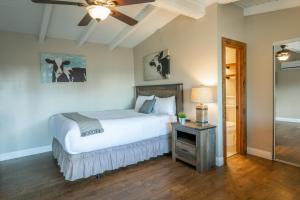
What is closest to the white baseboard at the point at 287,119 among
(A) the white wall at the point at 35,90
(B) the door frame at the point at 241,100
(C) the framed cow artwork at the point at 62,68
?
(B) the door frame at the point at 241,100

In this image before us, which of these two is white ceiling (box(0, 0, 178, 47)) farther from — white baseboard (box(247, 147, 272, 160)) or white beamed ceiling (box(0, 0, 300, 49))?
white baseboard (box(247, 147, 272, 160))

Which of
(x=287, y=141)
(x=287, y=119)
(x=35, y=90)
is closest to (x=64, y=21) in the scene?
(x=35, y=90)

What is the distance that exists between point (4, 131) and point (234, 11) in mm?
5010

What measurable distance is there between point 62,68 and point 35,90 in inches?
29.4

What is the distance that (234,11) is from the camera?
11.5ft

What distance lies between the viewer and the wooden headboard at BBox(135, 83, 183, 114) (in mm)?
3988

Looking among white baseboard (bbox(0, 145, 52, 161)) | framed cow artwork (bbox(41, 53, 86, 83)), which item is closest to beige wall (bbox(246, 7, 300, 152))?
framed cow artwork (bbox(41, 53, 86, 83))

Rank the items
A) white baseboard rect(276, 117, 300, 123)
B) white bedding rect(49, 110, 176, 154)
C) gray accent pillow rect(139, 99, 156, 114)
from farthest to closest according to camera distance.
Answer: gray accent pillow rect(139, 99, 156, 114) < white baseboard rect(276, 117, 300, 123) < white bedding rect(49, 110, 176, 154)

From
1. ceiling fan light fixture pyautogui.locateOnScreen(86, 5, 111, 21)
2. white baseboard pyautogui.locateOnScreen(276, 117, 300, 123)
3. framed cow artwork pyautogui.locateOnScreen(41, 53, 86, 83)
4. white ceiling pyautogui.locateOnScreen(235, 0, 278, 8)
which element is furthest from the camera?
framed cow artwork pyautogui.locateOnScreen(41, 53, 86, 83)

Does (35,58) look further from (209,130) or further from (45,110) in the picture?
(209,130)

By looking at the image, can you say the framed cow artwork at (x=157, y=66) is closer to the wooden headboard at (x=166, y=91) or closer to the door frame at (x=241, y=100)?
the wooden headboard at (x=166, y=91)

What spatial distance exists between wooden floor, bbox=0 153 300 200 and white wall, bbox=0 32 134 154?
32.6 inches

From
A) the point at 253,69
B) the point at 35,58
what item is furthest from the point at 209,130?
the point at 35,58

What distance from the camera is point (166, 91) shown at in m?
4.33
